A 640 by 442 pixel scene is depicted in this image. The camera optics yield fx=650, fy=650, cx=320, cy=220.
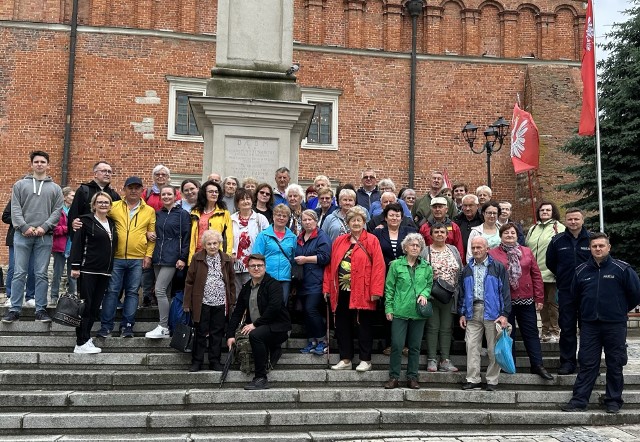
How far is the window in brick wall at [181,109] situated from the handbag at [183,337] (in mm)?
12798

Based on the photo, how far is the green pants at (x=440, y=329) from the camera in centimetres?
663

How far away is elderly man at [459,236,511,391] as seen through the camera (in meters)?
6.42

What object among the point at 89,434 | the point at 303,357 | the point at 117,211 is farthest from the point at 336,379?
the point at 117,211

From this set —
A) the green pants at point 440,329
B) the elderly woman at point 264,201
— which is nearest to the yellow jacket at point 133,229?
the elderly woman at point 264,201

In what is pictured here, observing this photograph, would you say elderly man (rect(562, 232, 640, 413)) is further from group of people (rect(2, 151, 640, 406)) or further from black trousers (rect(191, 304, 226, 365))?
black trousers (rect(191, 304, 226, 365))

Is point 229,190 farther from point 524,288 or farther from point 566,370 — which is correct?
point 566,370

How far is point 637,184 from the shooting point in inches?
570

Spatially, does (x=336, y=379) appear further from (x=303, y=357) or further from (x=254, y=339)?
(x=254, y=339)

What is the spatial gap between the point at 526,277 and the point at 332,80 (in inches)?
537

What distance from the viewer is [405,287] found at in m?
6.32

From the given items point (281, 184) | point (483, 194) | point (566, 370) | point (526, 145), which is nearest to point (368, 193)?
point (281, 184)

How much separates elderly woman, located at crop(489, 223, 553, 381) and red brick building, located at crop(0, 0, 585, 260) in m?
12.4

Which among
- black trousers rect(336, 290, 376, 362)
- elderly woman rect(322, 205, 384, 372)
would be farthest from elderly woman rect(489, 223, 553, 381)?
black trousers rect(336, 290, 376, 362)

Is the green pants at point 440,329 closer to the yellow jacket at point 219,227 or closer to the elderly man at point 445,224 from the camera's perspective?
the elderly man at point 445,224
